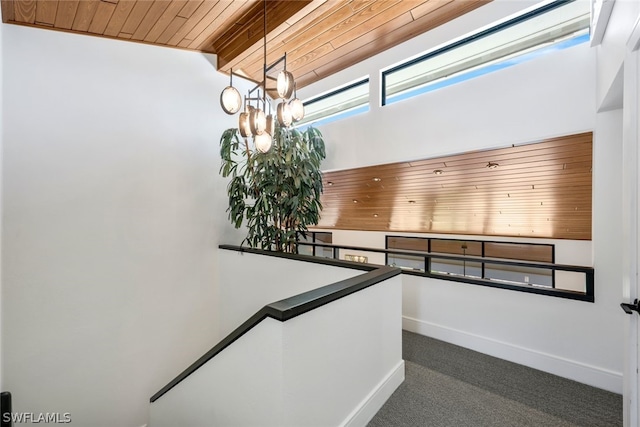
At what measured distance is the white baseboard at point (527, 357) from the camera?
6.91ft

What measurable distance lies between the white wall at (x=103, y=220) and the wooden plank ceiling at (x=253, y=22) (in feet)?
0.80

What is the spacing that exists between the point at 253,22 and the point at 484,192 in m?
3.32

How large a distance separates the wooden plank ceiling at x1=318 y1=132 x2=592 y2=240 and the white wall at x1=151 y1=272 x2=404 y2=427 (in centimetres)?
187

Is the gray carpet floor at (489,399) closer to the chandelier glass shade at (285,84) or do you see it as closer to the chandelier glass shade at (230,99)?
the chandelier glass shade at (285,84)

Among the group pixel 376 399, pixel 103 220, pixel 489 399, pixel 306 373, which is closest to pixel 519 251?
pixel 489 399

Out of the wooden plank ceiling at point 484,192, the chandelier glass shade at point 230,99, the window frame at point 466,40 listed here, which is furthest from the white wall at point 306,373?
the window frame at point 466,40

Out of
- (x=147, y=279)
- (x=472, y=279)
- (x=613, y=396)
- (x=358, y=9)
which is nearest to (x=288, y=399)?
(x=472, y=279)

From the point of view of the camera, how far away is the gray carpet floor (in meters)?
1.81

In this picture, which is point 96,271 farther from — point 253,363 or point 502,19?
point 502,19

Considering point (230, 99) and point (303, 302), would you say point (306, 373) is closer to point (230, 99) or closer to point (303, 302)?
point (303, 302)

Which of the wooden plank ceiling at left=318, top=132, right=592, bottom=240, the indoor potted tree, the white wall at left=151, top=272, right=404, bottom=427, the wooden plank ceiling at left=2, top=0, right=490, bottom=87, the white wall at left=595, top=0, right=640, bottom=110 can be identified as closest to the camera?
the white wall at left=151, top=272, right=404, bottom=427

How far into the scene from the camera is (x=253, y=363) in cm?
133

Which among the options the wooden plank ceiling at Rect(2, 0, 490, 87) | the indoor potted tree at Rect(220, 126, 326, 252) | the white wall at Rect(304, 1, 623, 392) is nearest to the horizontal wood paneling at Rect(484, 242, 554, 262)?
the white wall at Rect(304, 1, 623, 392)

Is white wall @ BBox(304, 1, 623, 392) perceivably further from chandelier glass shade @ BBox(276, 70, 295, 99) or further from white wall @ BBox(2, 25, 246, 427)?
white wall @ BBox(2, 25, 246, 427)
